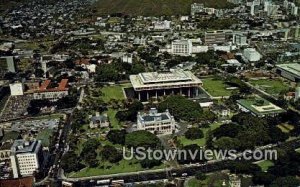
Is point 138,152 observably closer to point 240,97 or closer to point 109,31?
point 240,97

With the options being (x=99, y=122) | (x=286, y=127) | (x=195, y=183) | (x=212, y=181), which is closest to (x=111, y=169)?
(x=195, y=183)

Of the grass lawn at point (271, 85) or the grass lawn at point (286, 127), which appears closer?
the grass lawn at point (286, 127)

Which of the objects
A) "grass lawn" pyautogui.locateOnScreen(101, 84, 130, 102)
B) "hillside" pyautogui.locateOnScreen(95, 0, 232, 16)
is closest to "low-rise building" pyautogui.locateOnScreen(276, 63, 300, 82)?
"grass lawn" pyautogui.locateOnScreen(101, 84, 130, 102)

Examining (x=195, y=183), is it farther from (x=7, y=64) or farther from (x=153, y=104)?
(x=7, y=64)

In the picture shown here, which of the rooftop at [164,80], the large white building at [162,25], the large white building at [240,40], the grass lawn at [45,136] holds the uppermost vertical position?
the large white building at [162,25]

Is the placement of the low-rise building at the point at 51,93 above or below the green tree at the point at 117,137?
above

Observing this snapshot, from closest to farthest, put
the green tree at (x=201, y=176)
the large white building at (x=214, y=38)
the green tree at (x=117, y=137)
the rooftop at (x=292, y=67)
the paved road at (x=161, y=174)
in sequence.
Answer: the green tree at (x=201, y=176), the paved road at (x=161, y=174), the green tree at (x=117, y=137), the rooftop at (x=292, y=67), the large white building at (x=214, y=38)

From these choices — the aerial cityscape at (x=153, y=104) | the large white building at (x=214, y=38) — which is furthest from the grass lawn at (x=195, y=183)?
the large white building at (x=214, y=38)

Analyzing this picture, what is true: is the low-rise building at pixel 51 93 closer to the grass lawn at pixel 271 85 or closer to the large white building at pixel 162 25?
the grass lawn at pixel 271 85
